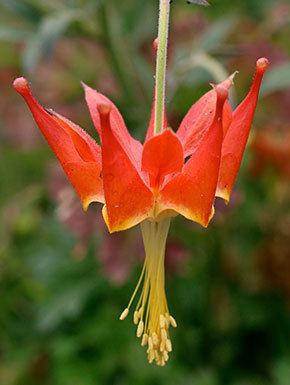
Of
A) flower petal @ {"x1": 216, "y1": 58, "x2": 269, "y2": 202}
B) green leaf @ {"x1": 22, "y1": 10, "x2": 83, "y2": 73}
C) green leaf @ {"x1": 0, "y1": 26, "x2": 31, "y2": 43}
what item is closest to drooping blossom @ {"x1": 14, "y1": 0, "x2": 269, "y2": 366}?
flower petal @ {"x1": 216, "y1": 58, "x2": 269, "y2": 202}

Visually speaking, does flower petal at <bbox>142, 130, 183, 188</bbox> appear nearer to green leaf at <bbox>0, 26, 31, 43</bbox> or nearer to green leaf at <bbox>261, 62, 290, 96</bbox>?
green leaf at <bbox>261, 62, 290, 96</bbox>

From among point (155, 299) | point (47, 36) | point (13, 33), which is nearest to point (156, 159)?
point (155, 299)

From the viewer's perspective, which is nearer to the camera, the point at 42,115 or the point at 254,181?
the point at 42,115

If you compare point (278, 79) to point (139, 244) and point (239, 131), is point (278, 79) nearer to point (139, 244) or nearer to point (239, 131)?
point (139, 244)

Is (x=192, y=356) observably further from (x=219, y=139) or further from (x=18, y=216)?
(x=219, y=139)

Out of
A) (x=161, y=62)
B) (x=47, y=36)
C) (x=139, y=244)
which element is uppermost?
(x=161, y=62)

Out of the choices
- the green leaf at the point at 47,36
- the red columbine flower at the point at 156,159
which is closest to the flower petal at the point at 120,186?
the red columbine flower at the point at 156,159

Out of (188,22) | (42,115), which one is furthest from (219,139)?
(188,22)
